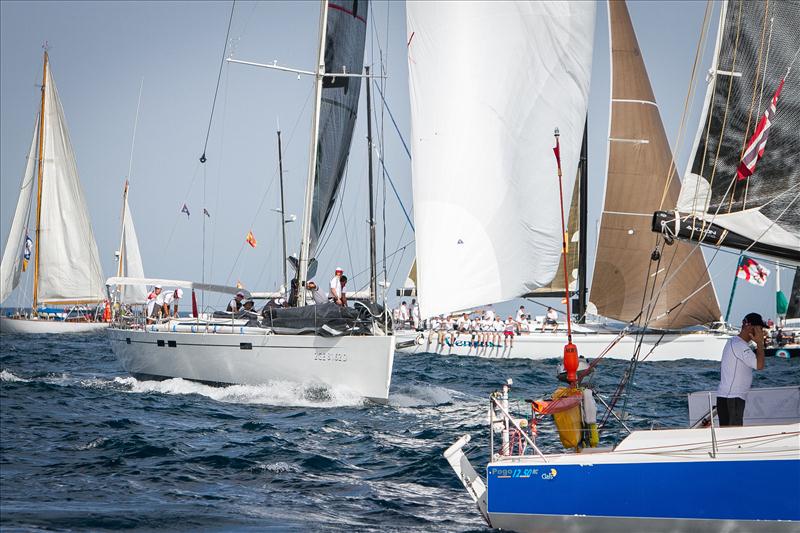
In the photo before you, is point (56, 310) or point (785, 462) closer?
point (785, 462)

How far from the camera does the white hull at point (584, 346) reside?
1340 inches

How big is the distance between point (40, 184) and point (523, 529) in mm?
50345

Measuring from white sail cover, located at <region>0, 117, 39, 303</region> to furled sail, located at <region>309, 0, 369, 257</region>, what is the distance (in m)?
36.2

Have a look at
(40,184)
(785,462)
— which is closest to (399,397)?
(785,462)

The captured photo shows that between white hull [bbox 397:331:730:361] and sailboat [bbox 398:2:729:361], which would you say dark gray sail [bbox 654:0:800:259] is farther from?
white hull [bbox 397:331:730:361]

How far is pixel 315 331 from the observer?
58.8ft

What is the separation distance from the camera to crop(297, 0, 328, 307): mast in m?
20.2

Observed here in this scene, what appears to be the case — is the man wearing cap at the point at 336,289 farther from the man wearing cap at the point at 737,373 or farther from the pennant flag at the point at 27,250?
the pennant flag at the point at 27,250

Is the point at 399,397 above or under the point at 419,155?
under

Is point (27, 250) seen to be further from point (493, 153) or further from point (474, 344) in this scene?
point (493, 153)

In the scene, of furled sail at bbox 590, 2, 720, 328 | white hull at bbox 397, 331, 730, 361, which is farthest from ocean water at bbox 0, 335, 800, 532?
white hull at bbox 397, 331, 730, 361

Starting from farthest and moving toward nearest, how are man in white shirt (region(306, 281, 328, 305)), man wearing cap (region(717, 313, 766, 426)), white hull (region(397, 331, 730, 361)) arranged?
white hull (region(397, 331, 730, 361))
man in white shirt (region(306, 281, 328, 305))
man wearing cap (region(717, 313, 766, 426))

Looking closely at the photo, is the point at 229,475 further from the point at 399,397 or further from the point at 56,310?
the point at 56,310

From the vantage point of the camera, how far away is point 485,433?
1383 cm
